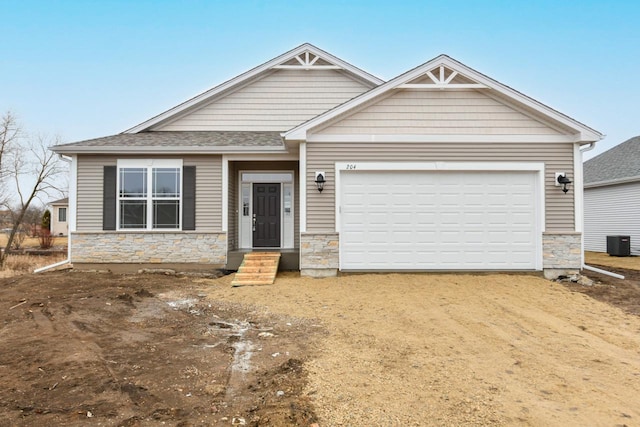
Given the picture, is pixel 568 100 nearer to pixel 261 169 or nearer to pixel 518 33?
pixel 518 33

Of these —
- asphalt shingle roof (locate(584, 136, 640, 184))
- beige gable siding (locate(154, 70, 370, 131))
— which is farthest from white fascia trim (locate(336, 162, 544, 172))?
asphalt shingle roof (locate(584, 136, 640, 184))

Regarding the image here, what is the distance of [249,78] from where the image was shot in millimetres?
11773

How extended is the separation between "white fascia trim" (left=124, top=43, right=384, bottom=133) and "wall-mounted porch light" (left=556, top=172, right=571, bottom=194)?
19.1ft

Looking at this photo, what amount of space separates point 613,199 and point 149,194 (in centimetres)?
1800

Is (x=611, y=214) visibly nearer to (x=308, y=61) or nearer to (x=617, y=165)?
(x=617, y=165)

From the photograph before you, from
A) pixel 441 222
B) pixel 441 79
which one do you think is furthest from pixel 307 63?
pixel 441 222

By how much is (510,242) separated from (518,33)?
11.5 metres

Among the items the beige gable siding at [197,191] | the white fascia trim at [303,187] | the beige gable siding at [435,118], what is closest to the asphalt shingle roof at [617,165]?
the beige gable siding at [435,118]

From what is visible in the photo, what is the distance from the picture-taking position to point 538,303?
6691mm

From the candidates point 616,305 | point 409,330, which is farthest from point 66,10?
point 616,305

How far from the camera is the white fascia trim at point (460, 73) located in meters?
8.42

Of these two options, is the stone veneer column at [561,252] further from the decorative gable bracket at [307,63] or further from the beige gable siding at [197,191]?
the beige gable siding at [197,191]

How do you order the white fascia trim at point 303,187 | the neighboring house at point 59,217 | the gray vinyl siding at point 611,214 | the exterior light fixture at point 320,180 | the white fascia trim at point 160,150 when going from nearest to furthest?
the exterior light fixture at point 320,180, the white fascia trim at point 303,187, the white fascia trim at point 160,150, the gray vinyl siding at point 611,214, the neighboring house at point 59,217

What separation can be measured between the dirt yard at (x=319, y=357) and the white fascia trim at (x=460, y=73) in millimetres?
3584
